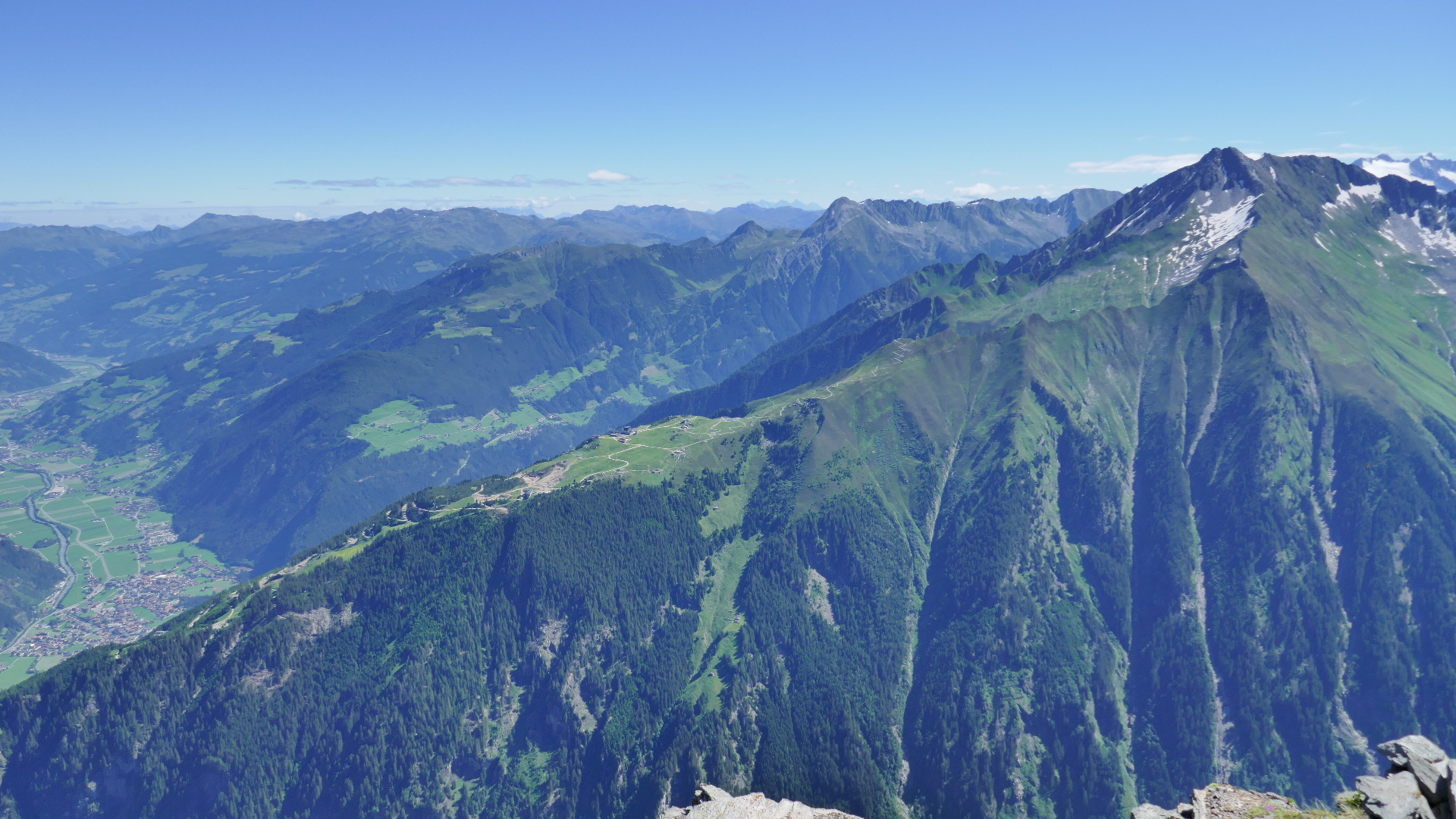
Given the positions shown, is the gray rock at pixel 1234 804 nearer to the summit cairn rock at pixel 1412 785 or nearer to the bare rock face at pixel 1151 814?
the bare rock face at pixel 1151 814

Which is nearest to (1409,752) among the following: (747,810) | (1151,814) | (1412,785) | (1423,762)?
(1423,762)

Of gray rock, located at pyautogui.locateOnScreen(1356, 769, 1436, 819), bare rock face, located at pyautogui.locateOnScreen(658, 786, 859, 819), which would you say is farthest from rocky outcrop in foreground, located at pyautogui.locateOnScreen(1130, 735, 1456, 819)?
bare rock face, located at pyautogui.locateOnScreen(658, 786, 859, 819)

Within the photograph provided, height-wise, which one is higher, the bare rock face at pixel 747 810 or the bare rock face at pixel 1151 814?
the bare rock face at pixel 1151 814

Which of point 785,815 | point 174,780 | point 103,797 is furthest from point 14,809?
point 785,815

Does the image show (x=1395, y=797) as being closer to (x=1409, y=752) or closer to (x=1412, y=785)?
(x=1412, y=785)

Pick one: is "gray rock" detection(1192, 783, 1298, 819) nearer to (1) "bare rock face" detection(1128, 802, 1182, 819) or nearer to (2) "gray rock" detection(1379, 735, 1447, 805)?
(1) "bare rock face" detection(1128, 802, 1182, 819)

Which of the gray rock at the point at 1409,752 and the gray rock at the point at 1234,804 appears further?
the gray rock at the point at 1234,804

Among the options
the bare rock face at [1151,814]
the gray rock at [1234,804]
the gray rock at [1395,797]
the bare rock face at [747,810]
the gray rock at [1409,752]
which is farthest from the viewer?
the bare rock face at [747,810]

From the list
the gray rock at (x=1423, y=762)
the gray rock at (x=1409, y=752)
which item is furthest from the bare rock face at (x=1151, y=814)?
the gray rock at (x=1423, y=762)
